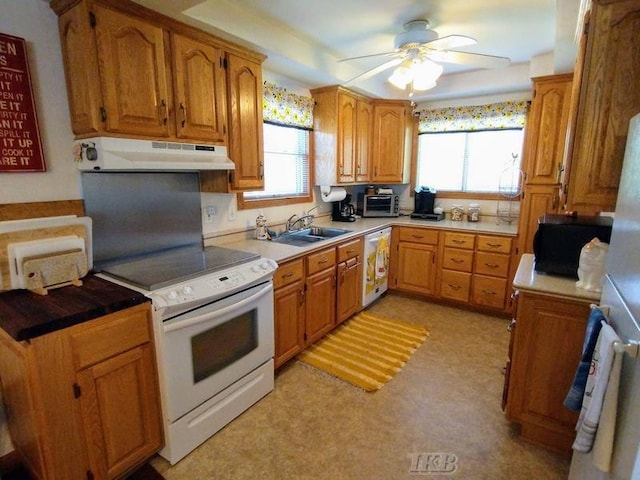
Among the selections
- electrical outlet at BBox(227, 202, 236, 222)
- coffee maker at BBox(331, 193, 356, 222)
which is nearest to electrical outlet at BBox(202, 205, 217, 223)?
electrical outlet at BBox(227, 202, 236, 222)

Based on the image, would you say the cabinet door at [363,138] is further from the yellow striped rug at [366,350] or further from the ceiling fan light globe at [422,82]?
the yellow striped rug at [366,350]

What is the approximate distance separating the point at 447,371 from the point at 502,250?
1.45m

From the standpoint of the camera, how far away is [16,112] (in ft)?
5.44

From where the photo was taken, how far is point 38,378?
1.29 m

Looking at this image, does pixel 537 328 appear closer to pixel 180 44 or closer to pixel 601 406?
pixel 601 406

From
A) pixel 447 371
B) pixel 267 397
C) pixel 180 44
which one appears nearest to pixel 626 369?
pixel 447 371

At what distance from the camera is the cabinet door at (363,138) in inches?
147

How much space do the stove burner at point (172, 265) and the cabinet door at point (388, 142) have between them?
2321mm

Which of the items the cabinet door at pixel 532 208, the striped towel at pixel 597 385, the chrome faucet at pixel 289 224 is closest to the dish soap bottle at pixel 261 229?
the chrome faucet at pixel 289 224

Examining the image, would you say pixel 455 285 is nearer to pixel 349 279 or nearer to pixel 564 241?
pixel 349 279

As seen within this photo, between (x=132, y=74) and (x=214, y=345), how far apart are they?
1.49 m

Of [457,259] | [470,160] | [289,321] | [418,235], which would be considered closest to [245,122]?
[289,321]

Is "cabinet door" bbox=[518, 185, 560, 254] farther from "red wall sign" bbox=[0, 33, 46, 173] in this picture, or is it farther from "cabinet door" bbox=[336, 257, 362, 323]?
"red wall sign" bbox=[0, 33, 46, 173]

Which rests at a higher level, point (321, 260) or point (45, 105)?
point (45, 105)
